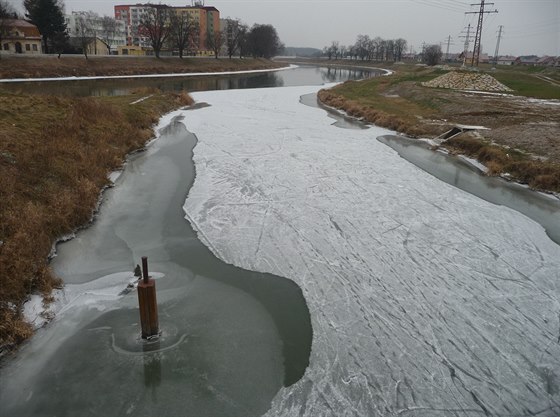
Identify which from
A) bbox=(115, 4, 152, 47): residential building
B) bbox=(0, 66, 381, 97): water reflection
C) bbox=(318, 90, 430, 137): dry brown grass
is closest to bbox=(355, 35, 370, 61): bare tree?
bbox=(115, 4, 152, 47): residential building

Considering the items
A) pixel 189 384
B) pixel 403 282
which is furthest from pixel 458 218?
pixel 189 384

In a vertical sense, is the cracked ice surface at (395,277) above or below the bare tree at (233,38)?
below

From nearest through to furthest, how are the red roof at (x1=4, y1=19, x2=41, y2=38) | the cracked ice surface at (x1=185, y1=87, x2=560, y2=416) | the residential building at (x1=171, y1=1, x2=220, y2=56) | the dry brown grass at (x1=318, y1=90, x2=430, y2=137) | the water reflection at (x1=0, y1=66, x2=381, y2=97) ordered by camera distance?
the cracked ice surface at (x1=185, y1=87, x2=560, y2=416), the dry brown grass at (x1=318, y1=90, x2=430, y2=137), the water reflection at (x1=0, y1=66, x2=381, y2=97), the red roof at (x1=4, y1=19, x2=41, y2=38), the residential building at (x1=171, y1=1, x2=220, y2=56)

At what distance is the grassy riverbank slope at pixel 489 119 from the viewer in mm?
14102

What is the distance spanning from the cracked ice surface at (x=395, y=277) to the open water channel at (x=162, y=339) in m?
0.39

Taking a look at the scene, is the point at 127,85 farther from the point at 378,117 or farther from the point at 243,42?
the point at 243,42

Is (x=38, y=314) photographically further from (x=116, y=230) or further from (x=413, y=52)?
(x=413, y=52)

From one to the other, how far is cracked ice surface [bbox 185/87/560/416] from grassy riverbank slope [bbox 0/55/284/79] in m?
38.3

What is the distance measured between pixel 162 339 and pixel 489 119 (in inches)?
842

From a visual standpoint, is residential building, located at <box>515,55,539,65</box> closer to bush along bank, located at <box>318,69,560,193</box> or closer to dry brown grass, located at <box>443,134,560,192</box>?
bush along bank, located at <box>318,69,560,193</box>

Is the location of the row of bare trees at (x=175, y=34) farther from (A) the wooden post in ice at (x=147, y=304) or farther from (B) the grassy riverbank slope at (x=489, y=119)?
(A) the wooden post in ice at (x=147, y=304)

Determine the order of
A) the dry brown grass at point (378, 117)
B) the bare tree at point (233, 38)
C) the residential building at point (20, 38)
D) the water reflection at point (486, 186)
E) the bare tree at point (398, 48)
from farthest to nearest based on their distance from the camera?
the bare tree at point (398, 48) → the bare tree at point (233, 38) → the residential building at point (20, 38) → the dry brown grass at point (378, 117) → the water reflection at point (486, 186)

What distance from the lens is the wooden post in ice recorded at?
525 centimetres

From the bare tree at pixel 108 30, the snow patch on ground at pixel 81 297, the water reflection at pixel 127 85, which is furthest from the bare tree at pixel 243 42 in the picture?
the snow patch on ground at pixel 81 297
